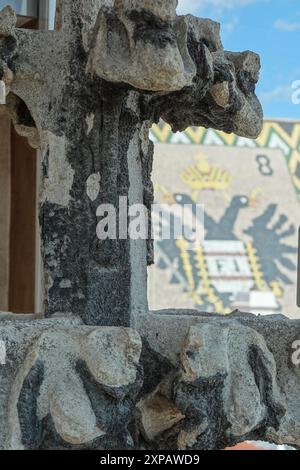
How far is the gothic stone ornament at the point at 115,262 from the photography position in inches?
38.2

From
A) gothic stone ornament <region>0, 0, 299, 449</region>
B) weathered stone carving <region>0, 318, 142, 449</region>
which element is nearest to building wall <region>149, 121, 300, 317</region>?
gothic stone ornament <region>0, 0, 299, 449</region>

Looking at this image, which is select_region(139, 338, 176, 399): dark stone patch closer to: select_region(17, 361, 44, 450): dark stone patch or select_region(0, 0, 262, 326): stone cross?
select_region(0, 0, 262, 326): stone cross

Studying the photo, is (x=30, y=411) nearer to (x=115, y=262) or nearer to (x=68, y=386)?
(x=68, y=386)

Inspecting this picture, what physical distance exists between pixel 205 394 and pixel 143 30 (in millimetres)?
459

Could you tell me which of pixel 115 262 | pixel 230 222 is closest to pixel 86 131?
pixel 115 262

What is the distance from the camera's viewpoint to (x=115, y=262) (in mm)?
1150

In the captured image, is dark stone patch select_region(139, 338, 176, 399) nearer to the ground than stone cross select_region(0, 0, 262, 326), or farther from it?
nearer to the ground

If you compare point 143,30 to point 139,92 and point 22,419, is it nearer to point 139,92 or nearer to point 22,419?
point 139,92

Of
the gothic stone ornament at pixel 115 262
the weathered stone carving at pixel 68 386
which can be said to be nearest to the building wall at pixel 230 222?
the gothic stone ornament at pixel 115 262

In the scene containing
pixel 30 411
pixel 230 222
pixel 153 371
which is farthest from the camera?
pixel 230 222

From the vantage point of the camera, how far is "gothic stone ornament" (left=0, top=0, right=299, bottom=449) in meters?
0.97

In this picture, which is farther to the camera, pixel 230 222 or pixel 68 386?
pixel 230 222
